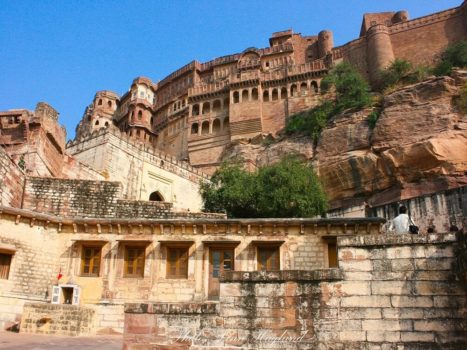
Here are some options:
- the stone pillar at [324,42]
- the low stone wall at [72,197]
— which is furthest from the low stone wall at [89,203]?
the stone pillar at [324,42]

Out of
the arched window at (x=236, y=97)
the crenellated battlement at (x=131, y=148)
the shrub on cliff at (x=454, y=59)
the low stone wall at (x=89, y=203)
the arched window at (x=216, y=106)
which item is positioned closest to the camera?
the low stone wall at (x=89, y=203)

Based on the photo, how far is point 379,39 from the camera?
4559 centimetres

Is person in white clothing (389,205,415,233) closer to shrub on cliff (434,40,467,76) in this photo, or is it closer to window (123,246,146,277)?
window (123,246,146,277)

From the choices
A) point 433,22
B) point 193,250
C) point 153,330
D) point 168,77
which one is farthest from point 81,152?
point 433,22

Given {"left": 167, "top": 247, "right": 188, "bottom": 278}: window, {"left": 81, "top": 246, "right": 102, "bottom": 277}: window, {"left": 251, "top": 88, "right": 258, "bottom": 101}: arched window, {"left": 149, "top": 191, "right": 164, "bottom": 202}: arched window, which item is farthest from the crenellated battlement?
{"left": 251, "top": 88, "right": 258, "bottom": 101}: arched window

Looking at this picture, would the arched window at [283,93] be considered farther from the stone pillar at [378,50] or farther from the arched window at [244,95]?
the stone pillar at [378,50]

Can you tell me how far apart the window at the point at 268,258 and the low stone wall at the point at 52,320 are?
6.19 meters

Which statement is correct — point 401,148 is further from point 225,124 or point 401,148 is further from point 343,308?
point 343,308

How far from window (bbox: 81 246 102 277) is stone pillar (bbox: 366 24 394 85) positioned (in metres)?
34.9

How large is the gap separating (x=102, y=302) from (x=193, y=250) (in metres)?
3.53

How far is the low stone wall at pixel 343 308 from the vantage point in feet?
23.0

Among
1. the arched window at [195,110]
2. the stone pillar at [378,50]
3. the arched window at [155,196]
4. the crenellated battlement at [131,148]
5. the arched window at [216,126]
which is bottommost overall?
the arched window at [155,196]

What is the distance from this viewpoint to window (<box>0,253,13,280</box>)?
1477 centimetres

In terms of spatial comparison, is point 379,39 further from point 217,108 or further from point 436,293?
point 436,293
